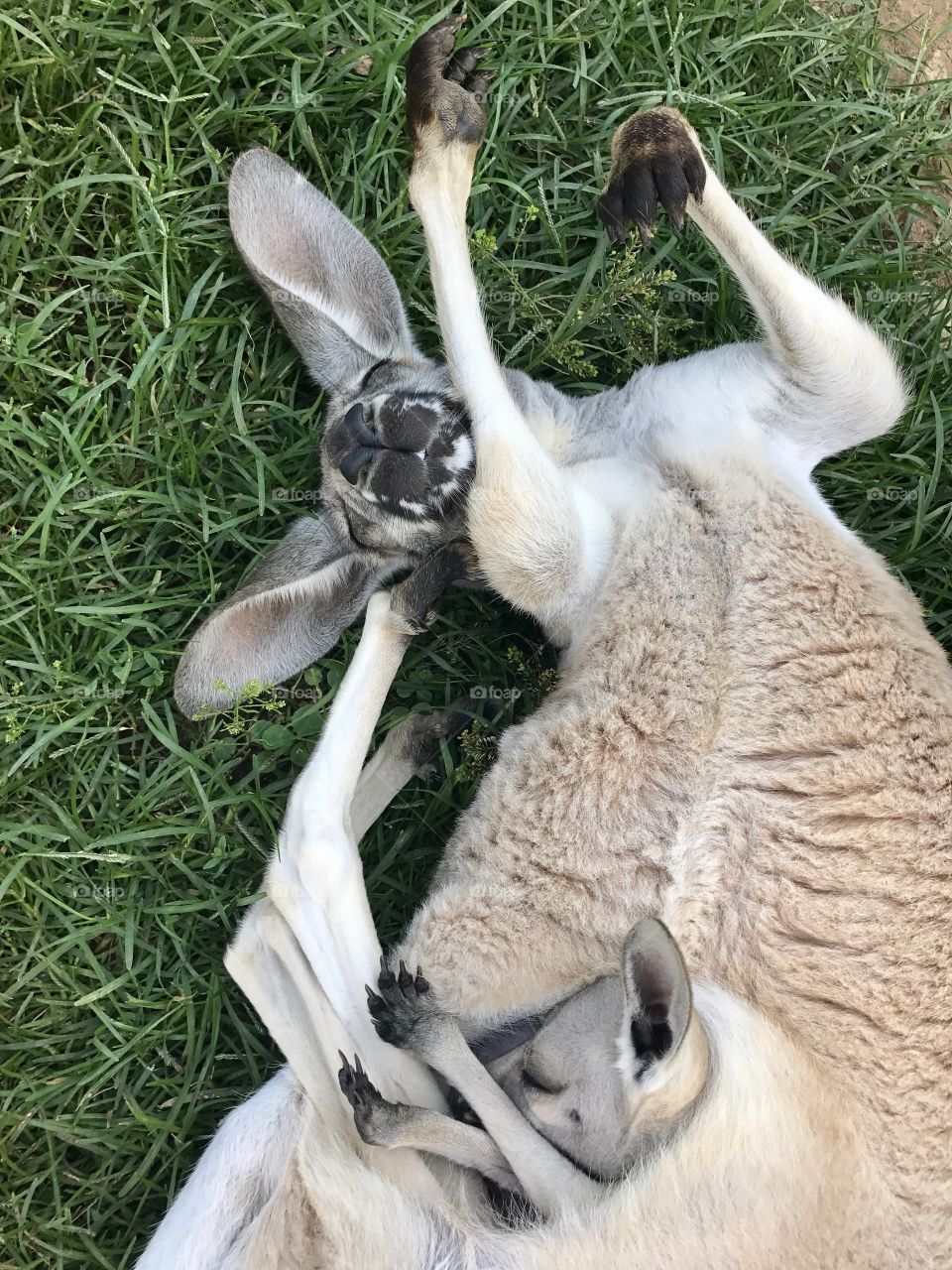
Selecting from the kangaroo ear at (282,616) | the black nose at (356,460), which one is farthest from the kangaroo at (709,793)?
the kangaroo ear at (282,616)

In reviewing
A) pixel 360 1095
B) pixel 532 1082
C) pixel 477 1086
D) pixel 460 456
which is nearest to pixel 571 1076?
pixel 532 1082

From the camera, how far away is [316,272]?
369 cm

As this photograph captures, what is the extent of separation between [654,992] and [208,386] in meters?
2.63

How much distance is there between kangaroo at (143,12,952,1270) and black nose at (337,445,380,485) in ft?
1.13

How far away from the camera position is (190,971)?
3676 millimetres

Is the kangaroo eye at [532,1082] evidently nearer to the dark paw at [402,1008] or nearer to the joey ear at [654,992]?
the dark paw at [402,1008]

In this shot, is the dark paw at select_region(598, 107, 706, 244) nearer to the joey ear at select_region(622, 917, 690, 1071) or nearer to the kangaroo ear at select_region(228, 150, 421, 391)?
the kangaroo ear at select_region(228, 150, 421, 391)

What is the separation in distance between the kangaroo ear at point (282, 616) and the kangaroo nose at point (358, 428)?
0.38 m

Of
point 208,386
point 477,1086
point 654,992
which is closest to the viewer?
point 654,992

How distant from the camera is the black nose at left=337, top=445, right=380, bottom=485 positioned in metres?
3.47

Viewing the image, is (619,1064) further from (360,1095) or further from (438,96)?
(438,96)

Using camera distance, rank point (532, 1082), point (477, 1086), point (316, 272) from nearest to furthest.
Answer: point (477, 1086) → point (532, 1082) → point (316, 272)

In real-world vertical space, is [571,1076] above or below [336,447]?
below

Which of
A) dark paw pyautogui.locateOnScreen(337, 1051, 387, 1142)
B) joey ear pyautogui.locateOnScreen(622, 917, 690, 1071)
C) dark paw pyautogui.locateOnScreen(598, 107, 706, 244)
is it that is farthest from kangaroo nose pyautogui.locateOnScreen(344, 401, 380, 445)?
dark paw pyautogui.locateOnScreen(337, 1051, 387, 1142)
